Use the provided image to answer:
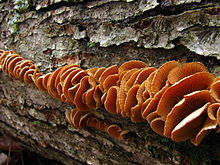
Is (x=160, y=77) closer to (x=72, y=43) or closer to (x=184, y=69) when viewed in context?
(x=184, y=69)

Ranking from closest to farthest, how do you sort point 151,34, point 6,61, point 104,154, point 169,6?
1. point 169,6
2. point 151,34
3. point 104,154
4. point 6,61

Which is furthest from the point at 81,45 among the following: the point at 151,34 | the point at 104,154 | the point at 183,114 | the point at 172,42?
the point at 183,114

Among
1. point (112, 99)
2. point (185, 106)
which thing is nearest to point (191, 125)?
point (185, 106)

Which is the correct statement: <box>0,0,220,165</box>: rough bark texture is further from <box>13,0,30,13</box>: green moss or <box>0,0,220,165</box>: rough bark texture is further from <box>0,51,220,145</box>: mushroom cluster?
<box>0,51,220,145</box>: mushroom cluster

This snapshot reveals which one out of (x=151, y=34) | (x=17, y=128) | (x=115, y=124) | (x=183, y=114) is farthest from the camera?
(x=17, y=128)

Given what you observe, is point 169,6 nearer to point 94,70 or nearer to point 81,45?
point 94,70

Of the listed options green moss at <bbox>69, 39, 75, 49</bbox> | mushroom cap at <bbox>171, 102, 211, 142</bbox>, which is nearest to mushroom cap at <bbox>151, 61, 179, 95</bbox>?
mushroom cap at <bbox>171, 102, 211, 142</bbox>
